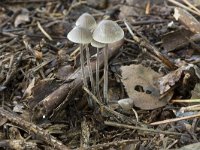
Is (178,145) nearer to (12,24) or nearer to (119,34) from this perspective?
(119,34)

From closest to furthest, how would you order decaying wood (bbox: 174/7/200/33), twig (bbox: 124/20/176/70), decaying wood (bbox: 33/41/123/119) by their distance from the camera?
decaying wood (bbox: 33/41/123/119) → twig (bbox: 124/20/176/70) → decaying wood (bbox: 174/7/200/33)

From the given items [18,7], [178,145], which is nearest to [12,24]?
[18,7]

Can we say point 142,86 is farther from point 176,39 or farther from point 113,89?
point 176,39

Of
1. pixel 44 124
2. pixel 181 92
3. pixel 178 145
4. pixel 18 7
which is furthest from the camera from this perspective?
pixel 18 7

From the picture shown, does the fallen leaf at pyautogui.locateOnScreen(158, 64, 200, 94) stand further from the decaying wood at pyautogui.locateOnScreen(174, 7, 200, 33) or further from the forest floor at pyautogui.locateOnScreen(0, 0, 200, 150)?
the decaying wood at pyautogui.locateOnScreen(174, 7, 200, 33)

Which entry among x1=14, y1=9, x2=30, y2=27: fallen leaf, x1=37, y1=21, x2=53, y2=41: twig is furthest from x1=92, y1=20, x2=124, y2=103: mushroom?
x1=14, y1=9, x2=30, y2=27: fallen leaf

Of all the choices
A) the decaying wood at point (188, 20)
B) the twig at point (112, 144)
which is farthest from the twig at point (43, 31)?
the twig at point (112, 144)

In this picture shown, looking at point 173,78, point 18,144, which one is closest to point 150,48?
point 173,78
